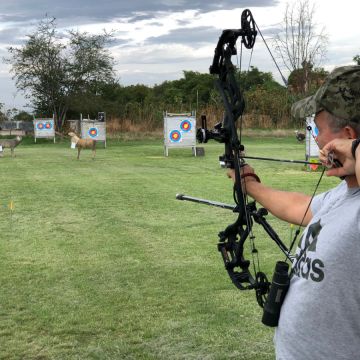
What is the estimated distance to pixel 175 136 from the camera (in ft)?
51.4

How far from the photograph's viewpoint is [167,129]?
15492 mm

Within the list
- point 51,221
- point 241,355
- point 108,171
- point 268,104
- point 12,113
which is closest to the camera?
point 241,355

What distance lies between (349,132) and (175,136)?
47.9 feet

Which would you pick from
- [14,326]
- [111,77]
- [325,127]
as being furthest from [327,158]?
[111,77]

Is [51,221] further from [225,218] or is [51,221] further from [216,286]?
[216,286]

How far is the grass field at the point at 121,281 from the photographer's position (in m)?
2.72

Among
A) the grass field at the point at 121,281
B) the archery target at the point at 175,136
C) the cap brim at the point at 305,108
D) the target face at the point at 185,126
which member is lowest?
the grass field at the point at 121,281

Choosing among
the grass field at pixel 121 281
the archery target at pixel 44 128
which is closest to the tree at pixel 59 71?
the archery target at pixel 44 128

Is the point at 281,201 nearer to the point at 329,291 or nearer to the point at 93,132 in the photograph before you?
the point at 329,291

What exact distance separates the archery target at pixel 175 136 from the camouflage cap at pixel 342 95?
14418 millimetres

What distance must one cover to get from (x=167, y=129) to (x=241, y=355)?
13.1 meters

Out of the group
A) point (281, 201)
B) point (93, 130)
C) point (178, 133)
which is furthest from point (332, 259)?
point (93, 130)

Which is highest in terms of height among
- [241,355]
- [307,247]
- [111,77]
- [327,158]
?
[111,77]

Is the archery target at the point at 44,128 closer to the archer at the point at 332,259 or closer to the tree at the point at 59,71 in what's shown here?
the tree at the point at 59,71
